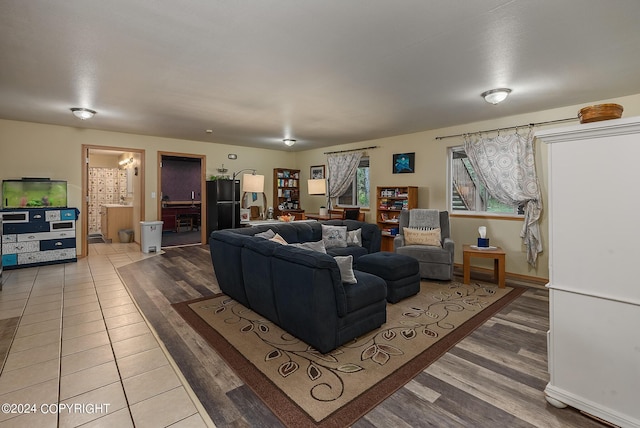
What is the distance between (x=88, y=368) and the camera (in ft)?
7.27

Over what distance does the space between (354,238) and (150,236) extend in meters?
4.39

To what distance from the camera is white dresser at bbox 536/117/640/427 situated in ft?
5.23

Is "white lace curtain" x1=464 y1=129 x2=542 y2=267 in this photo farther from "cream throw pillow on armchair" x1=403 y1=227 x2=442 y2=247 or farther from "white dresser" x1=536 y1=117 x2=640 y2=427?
"white dresser" x1=536 y1=117 x2=640 y2=427

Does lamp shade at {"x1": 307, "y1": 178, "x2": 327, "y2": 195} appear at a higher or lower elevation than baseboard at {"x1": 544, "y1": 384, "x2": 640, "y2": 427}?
higher

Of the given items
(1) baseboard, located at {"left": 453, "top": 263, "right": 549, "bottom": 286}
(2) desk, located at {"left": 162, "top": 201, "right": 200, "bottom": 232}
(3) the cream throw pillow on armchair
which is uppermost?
(2) desk, located at {"left": 162, "top": 201, "right": 200, "bottom": 232}

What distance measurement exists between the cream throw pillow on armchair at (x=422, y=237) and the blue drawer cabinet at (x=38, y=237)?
18.9ft

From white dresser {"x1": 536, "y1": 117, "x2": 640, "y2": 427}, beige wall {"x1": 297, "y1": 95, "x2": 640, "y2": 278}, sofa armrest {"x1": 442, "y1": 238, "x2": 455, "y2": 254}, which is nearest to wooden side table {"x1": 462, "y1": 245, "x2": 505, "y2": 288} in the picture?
sofa armrest {"x1": 442, "y1": 238, "x2": 455, "y2": 254}

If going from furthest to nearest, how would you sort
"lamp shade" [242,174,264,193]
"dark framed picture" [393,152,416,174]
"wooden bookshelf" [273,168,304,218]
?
1. "wooden bookshelf" [273,168,304,218]
2. "dark framed picture" [393,152,416,174]
3. "lamp shade" [242,174,264,193]

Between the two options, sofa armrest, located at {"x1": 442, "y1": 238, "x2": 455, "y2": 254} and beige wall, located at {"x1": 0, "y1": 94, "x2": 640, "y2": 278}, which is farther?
beige wall, located at {"x1": 0, "y1": 94, "x2": 640, "y2": 278}

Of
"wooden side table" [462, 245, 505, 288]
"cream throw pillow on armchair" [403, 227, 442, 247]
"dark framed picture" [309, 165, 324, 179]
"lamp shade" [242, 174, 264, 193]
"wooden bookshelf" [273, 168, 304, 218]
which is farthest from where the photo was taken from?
"wooden bookshelf" [273, 168, 304, 218]

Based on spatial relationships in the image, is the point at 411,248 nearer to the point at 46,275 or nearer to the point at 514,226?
the point at 514,226

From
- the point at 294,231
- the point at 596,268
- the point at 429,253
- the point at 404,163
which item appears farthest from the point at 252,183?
the point at 596,268

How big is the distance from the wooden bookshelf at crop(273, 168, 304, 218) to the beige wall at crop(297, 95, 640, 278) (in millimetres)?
1804

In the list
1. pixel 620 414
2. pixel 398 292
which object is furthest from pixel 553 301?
pixel 398 292
